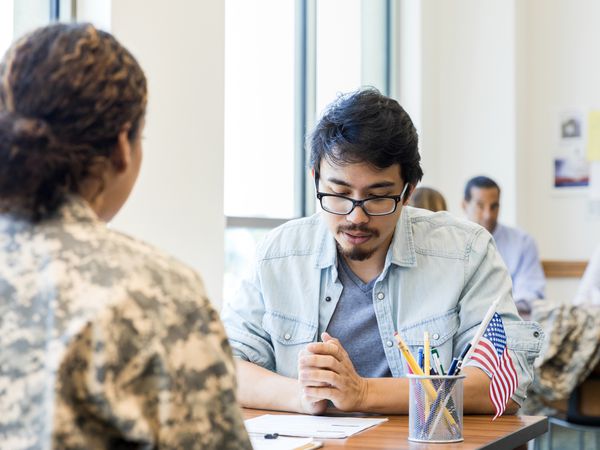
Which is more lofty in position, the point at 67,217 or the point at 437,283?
the point at 67,217

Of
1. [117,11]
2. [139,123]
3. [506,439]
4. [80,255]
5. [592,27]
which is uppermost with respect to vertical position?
[592,27]

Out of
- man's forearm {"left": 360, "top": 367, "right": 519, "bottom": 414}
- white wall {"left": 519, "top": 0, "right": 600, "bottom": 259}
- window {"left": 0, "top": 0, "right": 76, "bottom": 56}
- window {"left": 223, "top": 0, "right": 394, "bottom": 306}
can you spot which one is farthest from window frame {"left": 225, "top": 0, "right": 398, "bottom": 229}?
man's forearm {"left": 360, "top": 367, "right": 519, "bottom": 414}

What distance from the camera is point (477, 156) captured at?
5.14m

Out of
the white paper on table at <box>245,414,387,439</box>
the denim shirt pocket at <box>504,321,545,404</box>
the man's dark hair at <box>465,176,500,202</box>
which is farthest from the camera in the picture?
the man's dark hair at <box>465,176,500,202</box>

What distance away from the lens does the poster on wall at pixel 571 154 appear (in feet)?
17.3

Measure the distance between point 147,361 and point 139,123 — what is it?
252 millimetres

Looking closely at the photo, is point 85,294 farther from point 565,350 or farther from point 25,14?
point 565,350

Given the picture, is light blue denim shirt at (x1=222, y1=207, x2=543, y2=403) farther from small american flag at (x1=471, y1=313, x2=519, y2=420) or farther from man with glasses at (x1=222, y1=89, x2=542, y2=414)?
small american flag at (x1=471, y1=313, x2=519, y2=420)

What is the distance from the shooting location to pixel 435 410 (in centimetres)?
151

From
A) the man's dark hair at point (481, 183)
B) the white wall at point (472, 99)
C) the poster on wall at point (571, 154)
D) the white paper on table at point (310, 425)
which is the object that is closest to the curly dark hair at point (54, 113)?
the white paper on table at point (310, 425)

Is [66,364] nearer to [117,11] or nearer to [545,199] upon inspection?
[117,11]

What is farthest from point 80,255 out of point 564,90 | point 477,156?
point 564,90

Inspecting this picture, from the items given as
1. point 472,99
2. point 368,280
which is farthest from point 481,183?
point 368,280

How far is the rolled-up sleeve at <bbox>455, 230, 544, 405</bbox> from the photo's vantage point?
1.86m
